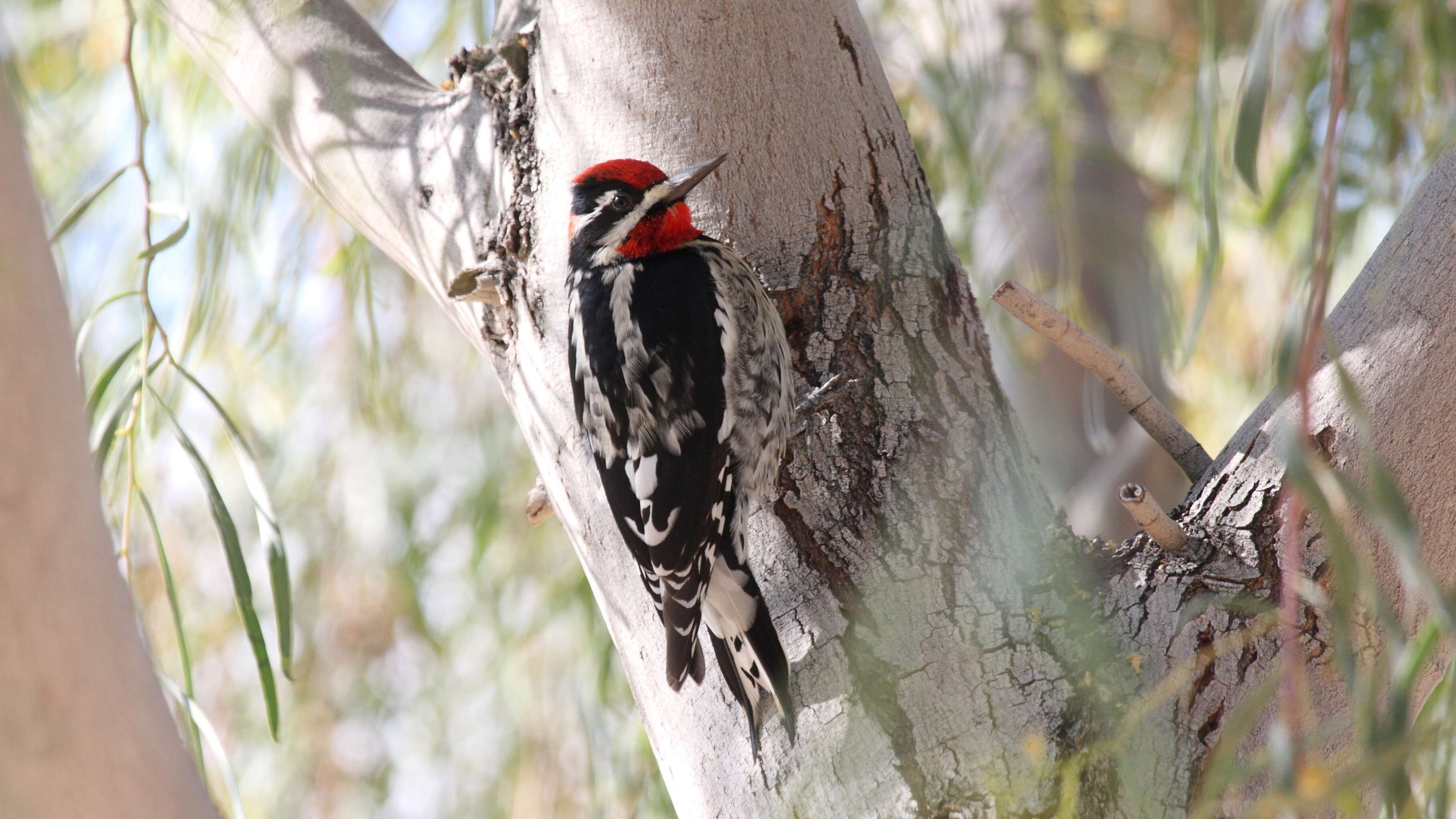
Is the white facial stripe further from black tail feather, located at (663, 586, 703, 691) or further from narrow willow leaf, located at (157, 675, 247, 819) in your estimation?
narrow willow leaf, located at (157, 675, 247, 819)

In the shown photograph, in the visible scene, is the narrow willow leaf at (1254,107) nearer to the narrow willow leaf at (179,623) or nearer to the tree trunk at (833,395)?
the tree trunk at (833,395)

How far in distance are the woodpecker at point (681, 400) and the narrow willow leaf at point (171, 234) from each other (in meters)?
0.49

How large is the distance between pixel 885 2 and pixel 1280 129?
3.98 ft

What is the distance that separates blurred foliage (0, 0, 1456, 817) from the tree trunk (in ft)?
1.54

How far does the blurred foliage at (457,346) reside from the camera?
2.40m

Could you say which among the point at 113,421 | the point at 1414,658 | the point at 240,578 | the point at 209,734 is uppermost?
the point at 113,421

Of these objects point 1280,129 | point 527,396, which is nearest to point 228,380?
point 527,396

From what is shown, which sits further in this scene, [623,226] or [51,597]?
[623,226]

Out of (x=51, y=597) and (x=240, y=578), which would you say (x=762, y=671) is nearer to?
(x=240, y=578)

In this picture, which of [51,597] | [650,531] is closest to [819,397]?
[650,531]

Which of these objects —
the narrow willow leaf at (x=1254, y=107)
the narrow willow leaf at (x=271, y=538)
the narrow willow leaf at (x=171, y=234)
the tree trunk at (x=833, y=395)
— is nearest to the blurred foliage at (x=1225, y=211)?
the narrow willow leaf at (x=1254, y=107)

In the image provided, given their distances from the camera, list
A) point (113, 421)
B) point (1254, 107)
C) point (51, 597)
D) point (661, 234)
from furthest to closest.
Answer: point (661, 234)
point (113, 421)
point (1254, 107)
point (51, 597)

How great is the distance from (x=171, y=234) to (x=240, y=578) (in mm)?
484

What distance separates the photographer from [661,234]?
198cm
